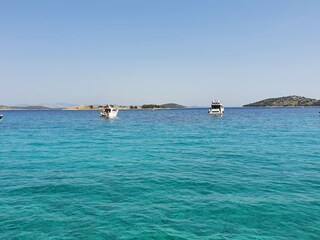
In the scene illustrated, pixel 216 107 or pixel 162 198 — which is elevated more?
pixel 216 107

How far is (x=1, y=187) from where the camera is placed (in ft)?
53.4

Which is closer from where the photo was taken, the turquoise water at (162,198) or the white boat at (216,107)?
the turquoise water at (162,198)

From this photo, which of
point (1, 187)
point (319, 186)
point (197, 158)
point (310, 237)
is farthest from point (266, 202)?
point (1, 187)

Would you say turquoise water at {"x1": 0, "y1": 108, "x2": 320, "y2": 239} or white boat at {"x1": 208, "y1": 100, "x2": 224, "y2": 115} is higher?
white boat at {"x1": 208, "y1": 100, "x2": 224, "y2": 115}

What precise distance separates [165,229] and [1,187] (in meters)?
11.2

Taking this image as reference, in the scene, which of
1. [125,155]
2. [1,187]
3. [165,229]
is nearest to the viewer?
[165,229]

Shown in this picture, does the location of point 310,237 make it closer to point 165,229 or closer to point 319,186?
point 165,229

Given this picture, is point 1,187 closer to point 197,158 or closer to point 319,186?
point 197,158

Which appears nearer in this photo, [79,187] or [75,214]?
[75,214]

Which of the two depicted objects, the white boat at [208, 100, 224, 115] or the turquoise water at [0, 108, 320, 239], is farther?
the white boat at [208, 100, 224, 115]

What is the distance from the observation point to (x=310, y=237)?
9.66 meters

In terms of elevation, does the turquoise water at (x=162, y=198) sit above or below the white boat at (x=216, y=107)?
below

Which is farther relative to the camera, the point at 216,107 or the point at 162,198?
the point at 216,107

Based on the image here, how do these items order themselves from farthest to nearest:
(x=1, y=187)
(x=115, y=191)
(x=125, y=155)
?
(x=125, y=155) → (x=1, y=187) → (x=115, y=191)
